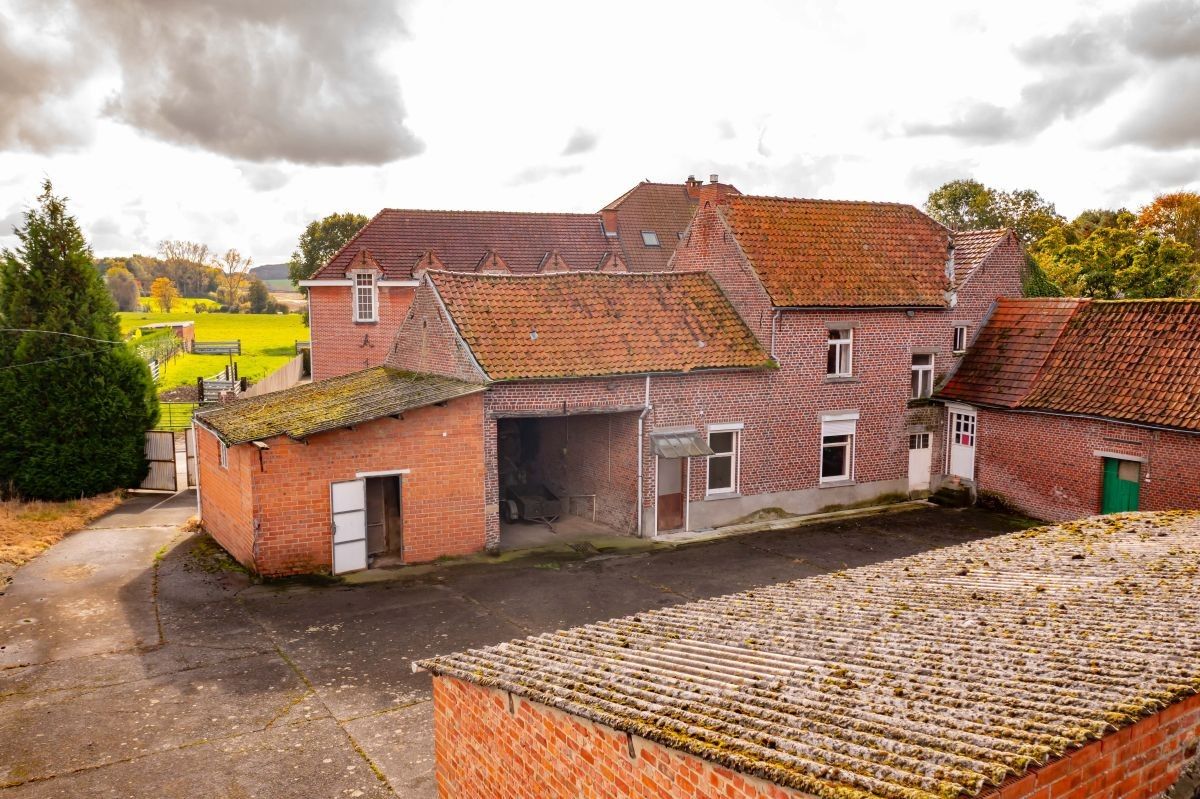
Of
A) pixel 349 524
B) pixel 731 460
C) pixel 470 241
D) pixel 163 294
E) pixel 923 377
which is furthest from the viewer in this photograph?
pixel 163 294

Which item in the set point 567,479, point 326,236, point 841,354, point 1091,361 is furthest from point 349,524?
point 326,236

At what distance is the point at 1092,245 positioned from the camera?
1393 inches

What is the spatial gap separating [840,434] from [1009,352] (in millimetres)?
5307

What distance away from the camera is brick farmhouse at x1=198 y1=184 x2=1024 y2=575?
17922 mm

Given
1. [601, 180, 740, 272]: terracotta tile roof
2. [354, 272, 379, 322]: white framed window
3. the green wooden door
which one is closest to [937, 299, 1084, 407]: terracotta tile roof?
the green wooden door

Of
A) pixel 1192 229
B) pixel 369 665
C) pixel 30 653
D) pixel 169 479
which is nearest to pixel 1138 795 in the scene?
pixel 369 665

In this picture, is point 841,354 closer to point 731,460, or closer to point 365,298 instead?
point 731,460

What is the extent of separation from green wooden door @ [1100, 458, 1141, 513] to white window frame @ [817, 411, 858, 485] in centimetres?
594

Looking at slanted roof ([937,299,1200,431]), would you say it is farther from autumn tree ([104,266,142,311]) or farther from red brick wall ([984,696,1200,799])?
autumn tree ([104,266,142,311])

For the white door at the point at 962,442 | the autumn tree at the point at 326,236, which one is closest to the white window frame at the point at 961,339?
the white door at the point at 962,442

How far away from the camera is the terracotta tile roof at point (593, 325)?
773 inches

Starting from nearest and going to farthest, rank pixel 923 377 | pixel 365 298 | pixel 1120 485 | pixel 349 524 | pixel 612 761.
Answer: pixel 612 761 → pixel 349 524 → pixel 1120 485 → pixel 923 377 → pixel 365 298

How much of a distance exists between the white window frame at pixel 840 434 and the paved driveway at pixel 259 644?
1.63 m

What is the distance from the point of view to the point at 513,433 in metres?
24.5
